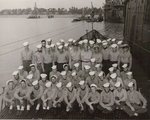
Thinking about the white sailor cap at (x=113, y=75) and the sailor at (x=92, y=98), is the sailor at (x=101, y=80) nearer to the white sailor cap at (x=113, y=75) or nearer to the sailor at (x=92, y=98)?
the white sailor cap at (x=113, y=75)

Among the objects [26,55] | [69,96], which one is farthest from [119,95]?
[26,55]

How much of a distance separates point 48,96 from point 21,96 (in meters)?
0.71

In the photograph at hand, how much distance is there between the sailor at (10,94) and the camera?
770cm

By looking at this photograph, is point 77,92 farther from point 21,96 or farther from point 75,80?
point 21,96

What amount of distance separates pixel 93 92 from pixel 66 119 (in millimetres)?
945

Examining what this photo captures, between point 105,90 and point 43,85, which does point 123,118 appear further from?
point 43,85

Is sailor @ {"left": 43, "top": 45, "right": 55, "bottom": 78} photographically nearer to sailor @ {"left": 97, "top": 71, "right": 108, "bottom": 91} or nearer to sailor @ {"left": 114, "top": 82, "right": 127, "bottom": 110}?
sailor @ {"left": 97, "top": 71, "right": 108, "bottom": 91}

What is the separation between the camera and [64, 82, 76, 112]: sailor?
7.53m

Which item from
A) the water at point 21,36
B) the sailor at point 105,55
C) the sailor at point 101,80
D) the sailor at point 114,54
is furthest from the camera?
the water at point 21,36

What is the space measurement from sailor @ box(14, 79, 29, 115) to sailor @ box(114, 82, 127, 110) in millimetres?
2283

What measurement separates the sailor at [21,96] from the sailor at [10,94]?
0.14 metres

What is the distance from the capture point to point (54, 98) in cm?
763

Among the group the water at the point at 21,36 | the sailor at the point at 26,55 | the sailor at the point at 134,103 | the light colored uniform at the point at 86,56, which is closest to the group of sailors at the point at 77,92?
the sailor at the point at 134,103

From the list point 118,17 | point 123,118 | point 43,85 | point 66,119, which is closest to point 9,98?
point 43,85
